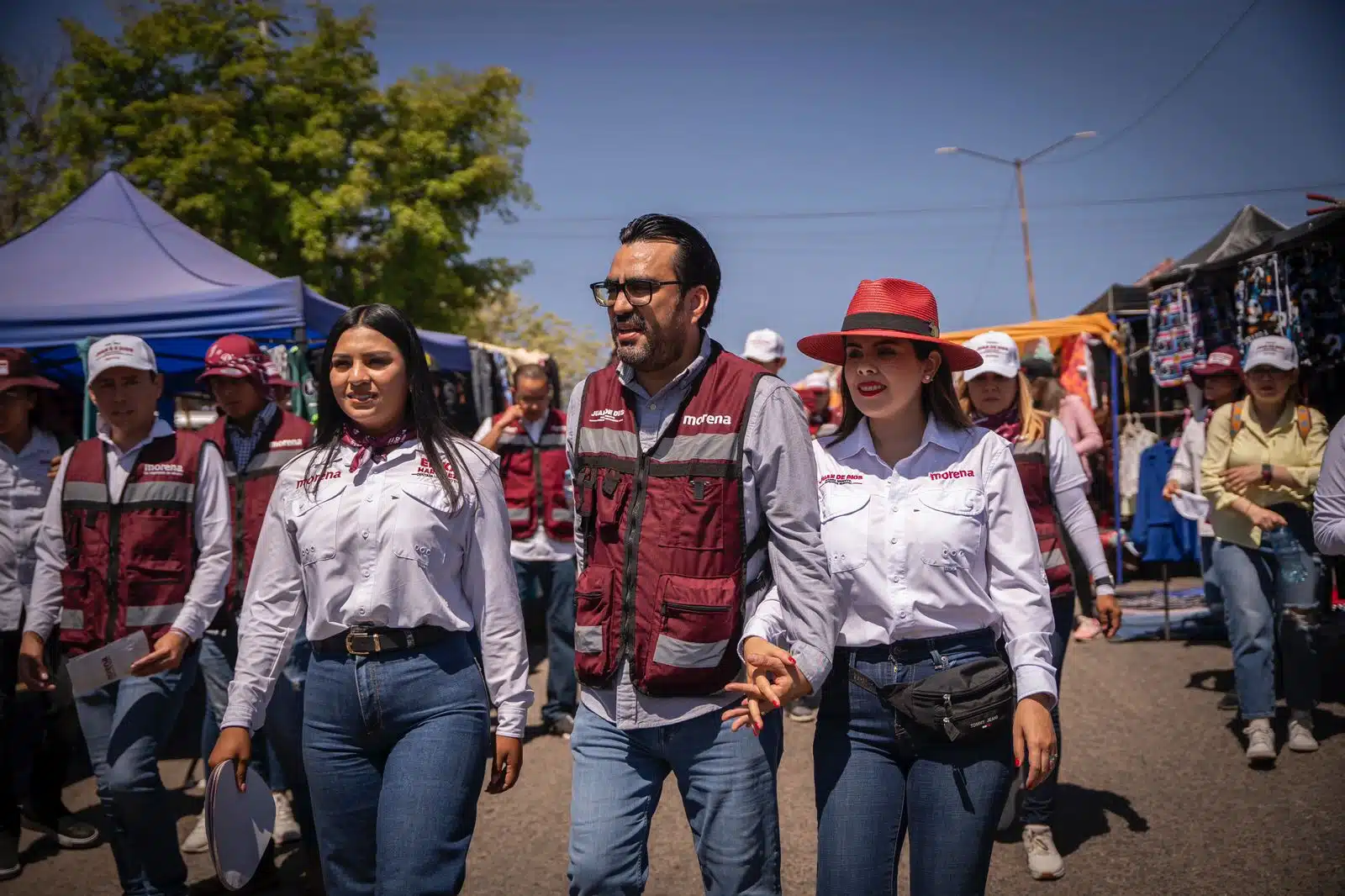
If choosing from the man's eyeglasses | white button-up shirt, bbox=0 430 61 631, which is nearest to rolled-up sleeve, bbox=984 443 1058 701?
the man's eyeglasses

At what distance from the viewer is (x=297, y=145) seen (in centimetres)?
2292

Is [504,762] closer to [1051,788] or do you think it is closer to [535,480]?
[1051,788]

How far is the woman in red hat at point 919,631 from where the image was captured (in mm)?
2656

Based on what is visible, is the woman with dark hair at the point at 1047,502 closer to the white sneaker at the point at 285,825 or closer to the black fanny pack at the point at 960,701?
the black fanny pack at the point at 960,701

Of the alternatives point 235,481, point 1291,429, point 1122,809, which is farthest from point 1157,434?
point 235,481

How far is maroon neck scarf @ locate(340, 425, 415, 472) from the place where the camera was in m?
3.06

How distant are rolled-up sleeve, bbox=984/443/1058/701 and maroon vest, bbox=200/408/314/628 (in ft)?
11.2

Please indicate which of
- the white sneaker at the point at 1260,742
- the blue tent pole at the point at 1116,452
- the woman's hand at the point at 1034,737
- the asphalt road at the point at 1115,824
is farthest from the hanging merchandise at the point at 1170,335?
the woman's hand at the point at 1034,737

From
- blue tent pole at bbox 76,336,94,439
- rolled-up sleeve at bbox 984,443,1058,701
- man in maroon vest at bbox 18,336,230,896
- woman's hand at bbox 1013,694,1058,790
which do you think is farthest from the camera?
blue tent pole at bbox 76,336,94,439

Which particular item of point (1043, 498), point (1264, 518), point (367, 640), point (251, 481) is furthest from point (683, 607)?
point (1264, 518)

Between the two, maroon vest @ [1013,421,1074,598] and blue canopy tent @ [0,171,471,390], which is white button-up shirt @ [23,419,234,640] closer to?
blue canopy tent @ [0,171,471,390]

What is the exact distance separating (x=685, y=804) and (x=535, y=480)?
488 cm

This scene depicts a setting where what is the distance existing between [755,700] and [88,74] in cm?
2579

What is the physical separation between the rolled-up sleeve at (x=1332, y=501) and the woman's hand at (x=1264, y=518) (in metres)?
1.38
